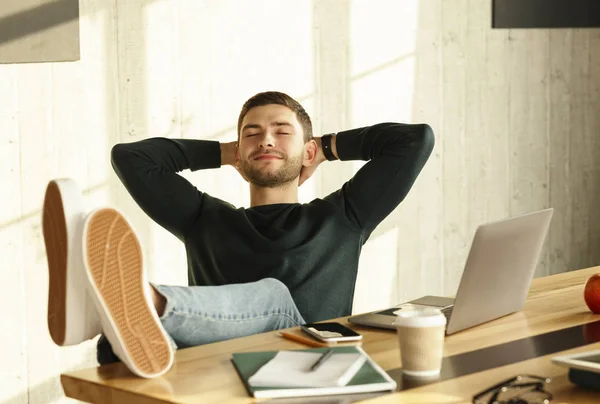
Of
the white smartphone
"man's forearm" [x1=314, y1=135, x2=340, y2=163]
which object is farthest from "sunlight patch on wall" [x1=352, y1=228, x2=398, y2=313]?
the white smartphone

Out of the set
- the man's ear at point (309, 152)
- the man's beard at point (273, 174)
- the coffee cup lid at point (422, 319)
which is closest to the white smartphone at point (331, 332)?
the coffee cup lid at point (422, 319)

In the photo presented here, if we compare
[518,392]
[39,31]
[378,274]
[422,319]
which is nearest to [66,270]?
[422,319]

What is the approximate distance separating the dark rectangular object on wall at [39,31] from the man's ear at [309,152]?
0.99 meters

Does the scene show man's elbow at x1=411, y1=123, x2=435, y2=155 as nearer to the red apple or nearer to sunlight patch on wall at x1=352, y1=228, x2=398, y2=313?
the red apple

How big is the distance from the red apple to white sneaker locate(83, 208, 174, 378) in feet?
2.83

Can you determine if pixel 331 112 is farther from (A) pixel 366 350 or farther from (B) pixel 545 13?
(A) pixel 366 350

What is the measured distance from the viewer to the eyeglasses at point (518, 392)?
4.29ft

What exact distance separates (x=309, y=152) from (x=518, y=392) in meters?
1.51

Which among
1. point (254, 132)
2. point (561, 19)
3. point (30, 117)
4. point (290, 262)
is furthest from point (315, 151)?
point (561, 19)

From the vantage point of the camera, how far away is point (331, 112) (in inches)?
161

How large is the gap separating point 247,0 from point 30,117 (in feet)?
Result: 3.33

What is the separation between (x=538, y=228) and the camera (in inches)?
74.9

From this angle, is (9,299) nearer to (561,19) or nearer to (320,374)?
(320,374)

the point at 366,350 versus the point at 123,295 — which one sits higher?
the point at 123,295
